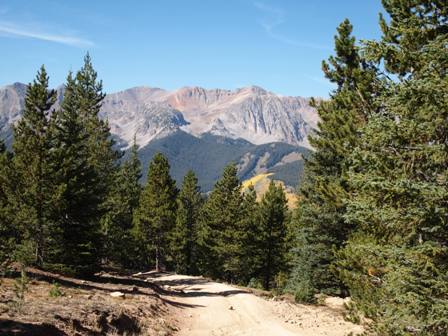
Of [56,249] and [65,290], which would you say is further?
[56,249]

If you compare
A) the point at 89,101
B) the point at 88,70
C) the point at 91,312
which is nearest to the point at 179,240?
the point at 89,101

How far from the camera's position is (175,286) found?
3306 centimetres

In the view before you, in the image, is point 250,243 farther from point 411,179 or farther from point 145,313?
point 411,179

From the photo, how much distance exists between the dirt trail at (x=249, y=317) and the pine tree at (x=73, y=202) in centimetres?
606

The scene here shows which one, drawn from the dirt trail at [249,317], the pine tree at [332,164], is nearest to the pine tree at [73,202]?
the dirt trail at [249,317]

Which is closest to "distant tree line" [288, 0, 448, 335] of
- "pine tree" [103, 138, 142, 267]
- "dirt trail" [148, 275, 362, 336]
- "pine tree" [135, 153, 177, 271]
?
"dirt trail" [148, 275, 362, 336]

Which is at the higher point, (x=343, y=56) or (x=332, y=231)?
(x=343, y=56)

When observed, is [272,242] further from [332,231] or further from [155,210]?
[332,231]

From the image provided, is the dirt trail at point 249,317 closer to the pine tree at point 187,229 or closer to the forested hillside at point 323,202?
the forested hillside at point 323,202

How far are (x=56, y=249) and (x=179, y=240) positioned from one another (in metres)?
23.8

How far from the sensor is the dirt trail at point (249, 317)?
60.4ft

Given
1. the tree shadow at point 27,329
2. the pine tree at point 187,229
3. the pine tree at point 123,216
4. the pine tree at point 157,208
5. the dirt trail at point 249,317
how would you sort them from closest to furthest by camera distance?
the tree shadow at point 27,329, the dirt trail at point 249,317, the pine tree at point 123,216, the pine tree at point 157,208, the pine tree at point 187,229

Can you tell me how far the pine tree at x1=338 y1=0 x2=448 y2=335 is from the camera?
933 centimetres

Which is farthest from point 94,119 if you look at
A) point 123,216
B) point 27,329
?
point 27,329
